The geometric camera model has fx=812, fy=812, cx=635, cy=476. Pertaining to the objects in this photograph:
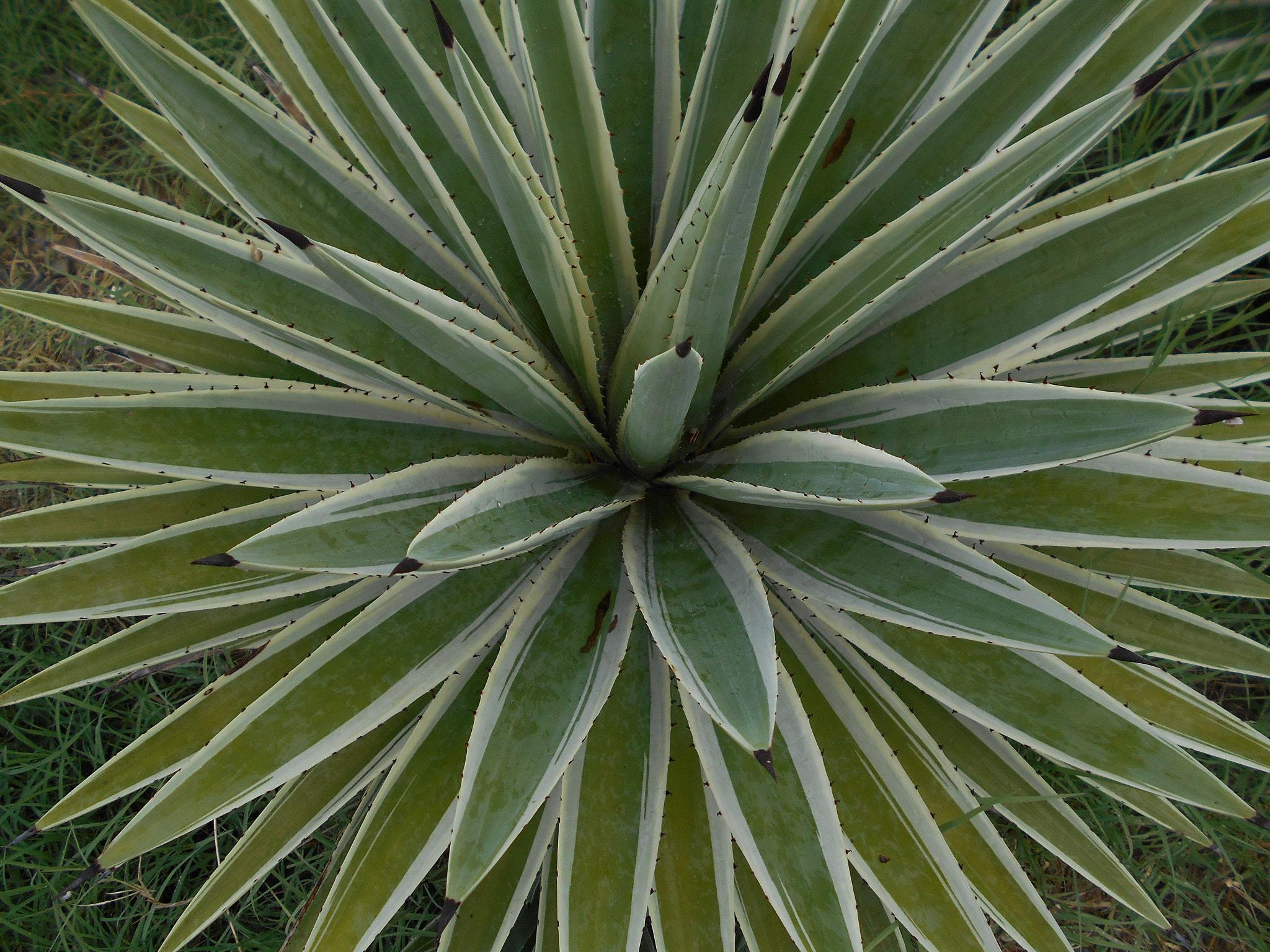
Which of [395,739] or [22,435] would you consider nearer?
[22,435]

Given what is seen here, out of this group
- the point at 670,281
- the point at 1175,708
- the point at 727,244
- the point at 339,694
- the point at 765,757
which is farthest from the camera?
the point at 1175,708

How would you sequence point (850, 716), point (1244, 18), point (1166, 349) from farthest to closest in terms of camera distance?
point (1244, 18) < point (1166, 349) < point (850, 716)

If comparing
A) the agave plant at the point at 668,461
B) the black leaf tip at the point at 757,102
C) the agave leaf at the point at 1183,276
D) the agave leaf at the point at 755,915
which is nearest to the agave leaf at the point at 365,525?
the agave plant at the point at 668,461

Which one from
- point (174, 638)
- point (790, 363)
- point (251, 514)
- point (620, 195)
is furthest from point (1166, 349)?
point (174, 638)

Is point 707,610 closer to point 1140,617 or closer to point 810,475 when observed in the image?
point 810,475

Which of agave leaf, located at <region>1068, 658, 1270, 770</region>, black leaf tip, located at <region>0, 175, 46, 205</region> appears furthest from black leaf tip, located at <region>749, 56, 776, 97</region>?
agave leaf, located at <region>1068, 658, 1270, 770</region>

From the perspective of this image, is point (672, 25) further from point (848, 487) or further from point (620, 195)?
point (848, 487)

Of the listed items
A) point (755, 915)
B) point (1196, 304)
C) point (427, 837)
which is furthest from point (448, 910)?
point (1196, 304)
